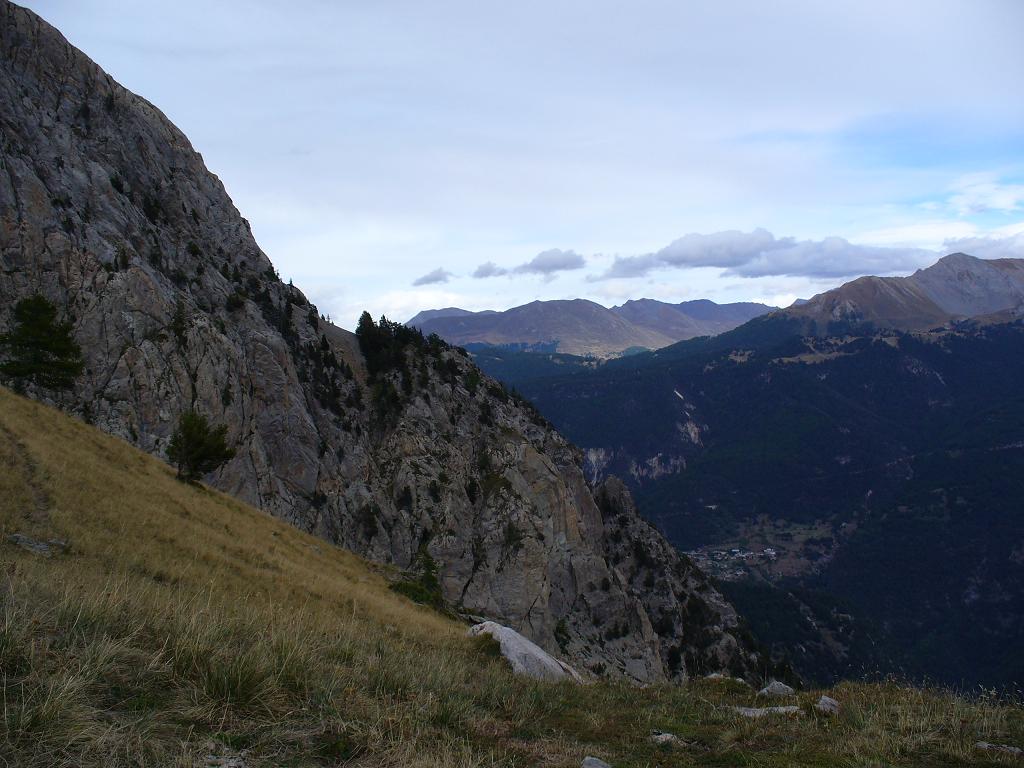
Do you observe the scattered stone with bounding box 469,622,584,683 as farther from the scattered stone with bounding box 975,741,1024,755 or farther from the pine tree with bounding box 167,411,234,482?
the pine tree with bounding box 167,411,234,482

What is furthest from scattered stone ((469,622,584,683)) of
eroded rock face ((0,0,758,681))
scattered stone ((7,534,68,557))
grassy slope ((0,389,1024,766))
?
eroded rock face ((0,0,758,681))

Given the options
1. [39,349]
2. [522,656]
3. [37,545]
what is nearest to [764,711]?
[522,656]

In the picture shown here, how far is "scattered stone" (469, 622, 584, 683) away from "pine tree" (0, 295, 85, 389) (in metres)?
27.9

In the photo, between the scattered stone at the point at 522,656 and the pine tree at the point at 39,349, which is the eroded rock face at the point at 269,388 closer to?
the pine tree at the point at 39,349

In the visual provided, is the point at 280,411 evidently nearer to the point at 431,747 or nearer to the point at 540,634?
the point at 540,634

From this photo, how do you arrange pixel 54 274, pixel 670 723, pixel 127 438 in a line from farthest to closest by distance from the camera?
pixel 54 274 → pixel 127 438 → pixel 670 723

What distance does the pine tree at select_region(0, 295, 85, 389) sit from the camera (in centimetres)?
3272

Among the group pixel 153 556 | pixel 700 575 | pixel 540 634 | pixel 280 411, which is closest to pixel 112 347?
pixel 280 411

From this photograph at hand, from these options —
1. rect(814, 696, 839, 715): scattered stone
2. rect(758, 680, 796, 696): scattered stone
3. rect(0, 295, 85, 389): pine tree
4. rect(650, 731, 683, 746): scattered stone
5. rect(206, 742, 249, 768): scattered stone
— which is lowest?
rect(758, 680, 796, 696): scattered stone

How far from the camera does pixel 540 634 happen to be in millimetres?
65875

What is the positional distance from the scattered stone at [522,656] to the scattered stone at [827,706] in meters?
6.12

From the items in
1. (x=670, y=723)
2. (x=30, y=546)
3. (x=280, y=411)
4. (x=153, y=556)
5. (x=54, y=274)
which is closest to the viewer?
(x=670, y=723)

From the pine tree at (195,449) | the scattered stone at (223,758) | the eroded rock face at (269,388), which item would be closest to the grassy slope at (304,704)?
the scattered stone at (223,758)

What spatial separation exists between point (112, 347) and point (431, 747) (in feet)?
164
